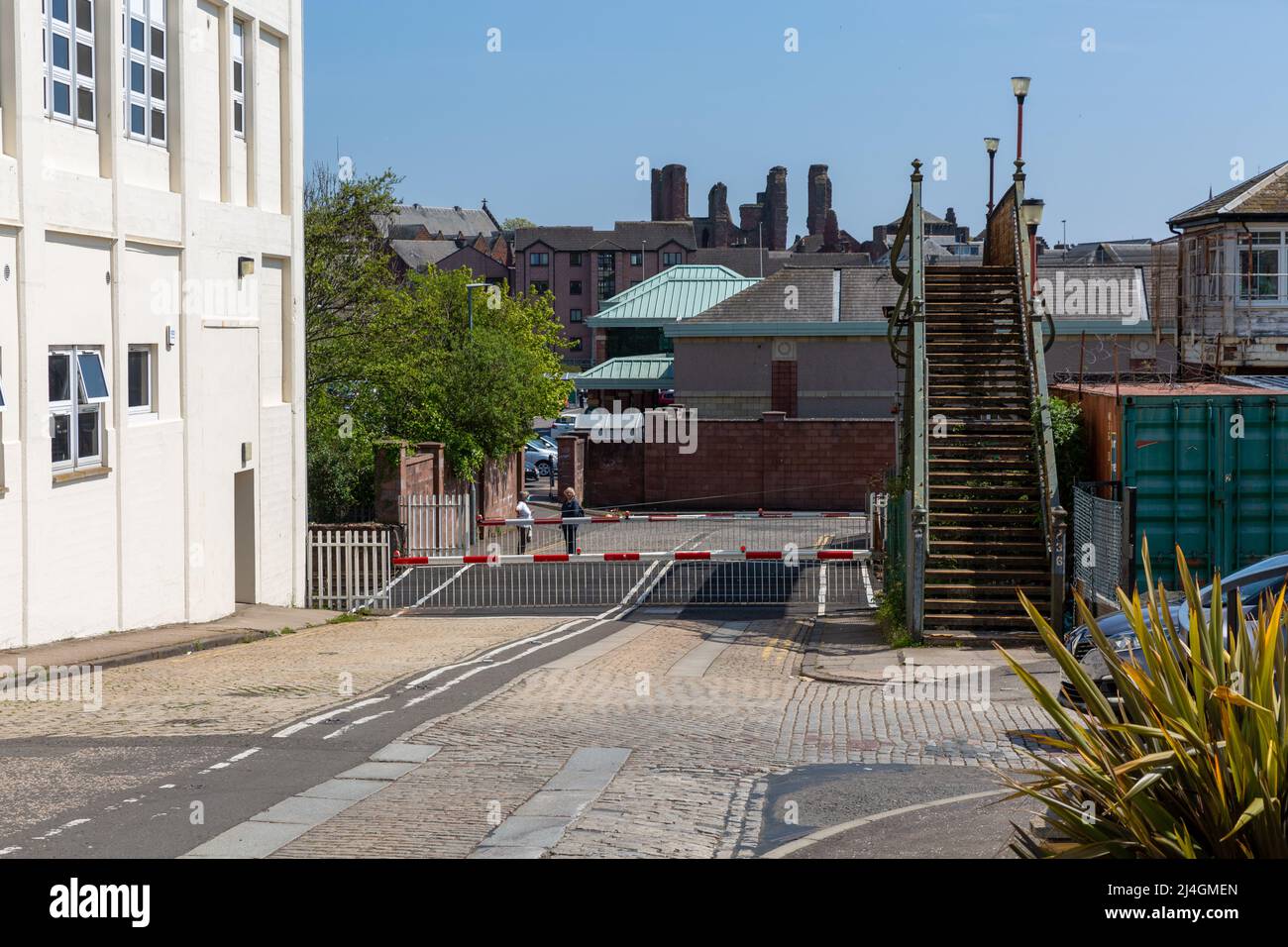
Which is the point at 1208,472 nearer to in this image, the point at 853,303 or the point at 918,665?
the point at 918,665

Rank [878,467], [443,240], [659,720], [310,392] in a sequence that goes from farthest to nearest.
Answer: [443,240] → [878,467] → [310,392] → [659,720]

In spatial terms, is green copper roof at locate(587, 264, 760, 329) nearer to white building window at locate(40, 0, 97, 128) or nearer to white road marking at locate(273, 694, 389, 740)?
white building window at locate(40, 0, 97, 128)

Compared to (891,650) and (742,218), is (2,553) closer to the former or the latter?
(891,650)

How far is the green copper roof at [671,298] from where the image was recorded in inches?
2323

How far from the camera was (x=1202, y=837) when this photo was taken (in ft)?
18.5

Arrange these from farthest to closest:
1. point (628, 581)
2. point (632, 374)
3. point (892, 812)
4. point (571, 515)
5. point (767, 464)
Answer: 1. point (632, 374)
2. point (767, 464)
3. point (571, 515)
4. point (628, 581)
5. point (892, 812)

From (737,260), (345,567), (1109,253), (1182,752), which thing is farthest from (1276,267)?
(737,260)

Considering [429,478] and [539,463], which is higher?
[429,478]

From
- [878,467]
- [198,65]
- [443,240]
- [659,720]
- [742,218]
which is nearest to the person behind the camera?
[659,720]

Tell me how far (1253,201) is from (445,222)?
121064 mm

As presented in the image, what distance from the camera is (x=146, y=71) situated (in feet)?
59.1

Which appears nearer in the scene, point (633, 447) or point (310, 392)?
point (310, 392)
